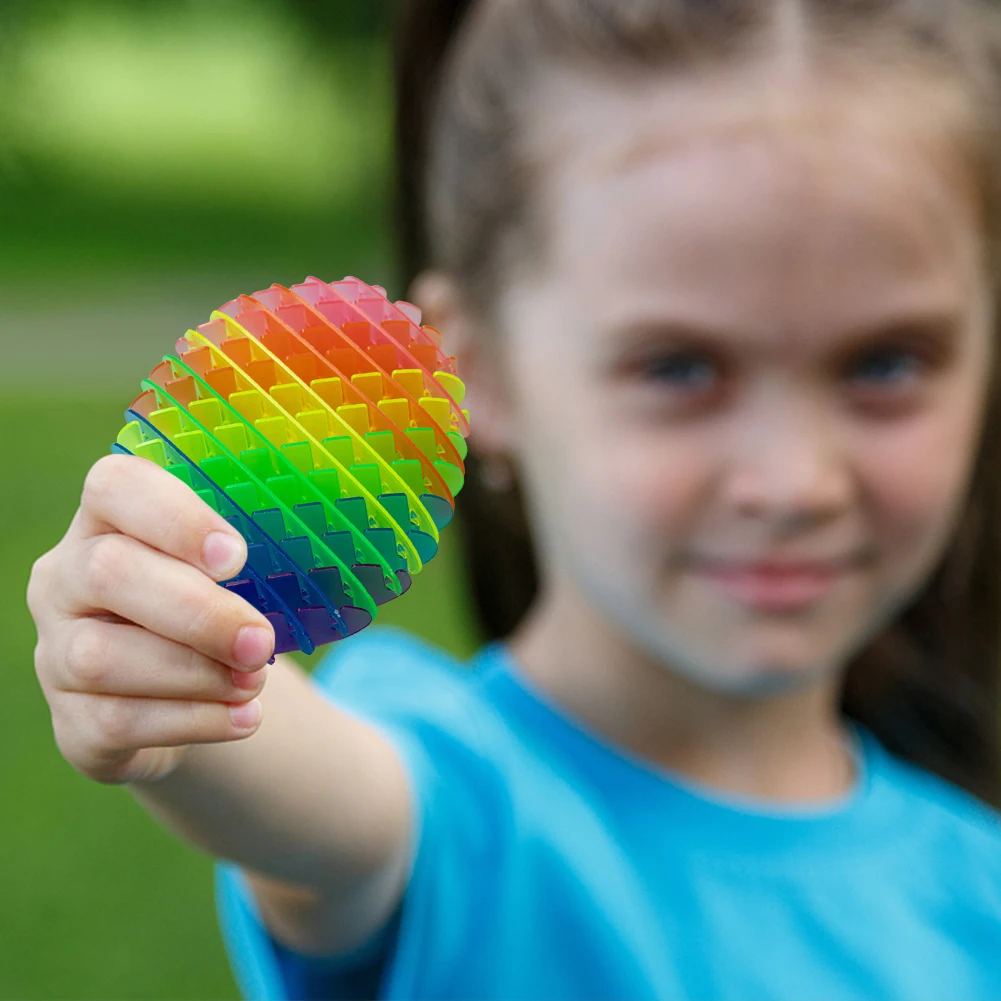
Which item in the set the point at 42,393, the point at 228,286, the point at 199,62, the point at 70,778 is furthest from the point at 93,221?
the point at 70,778

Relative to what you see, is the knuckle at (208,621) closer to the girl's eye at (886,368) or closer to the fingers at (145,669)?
the fingers at (145,669)

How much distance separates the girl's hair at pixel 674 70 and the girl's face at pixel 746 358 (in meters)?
0.05

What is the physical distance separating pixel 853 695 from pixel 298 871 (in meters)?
0.93

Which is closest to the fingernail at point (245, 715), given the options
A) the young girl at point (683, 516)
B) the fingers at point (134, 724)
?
the fingers at point (134, 724)

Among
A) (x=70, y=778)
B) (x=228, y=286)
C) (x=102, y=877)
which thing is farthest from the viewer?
(x=228, y=286)

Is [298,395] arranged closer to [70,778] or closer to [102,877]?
[102,877]

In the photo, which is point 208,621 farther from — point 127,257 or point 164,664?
point 127,257

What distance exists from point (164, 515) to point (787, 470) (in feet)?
1.61

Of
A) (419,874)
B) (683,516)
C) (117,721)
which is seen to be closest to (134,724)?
(117,721)

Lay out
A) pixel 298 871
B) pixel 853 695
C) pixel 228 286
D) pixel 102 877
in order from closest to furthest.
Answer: pixel 298 871, pixel 853 695, pixel 102 877, pixel 228 286

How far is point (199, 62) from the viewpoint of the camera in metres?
5.50

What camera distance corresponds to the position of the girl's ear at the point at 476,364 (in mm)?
993

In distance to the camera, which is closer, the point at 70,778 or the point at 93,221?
the point at 70,778

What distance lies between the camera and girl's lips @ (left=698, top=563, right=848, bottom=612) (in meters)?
0.86
